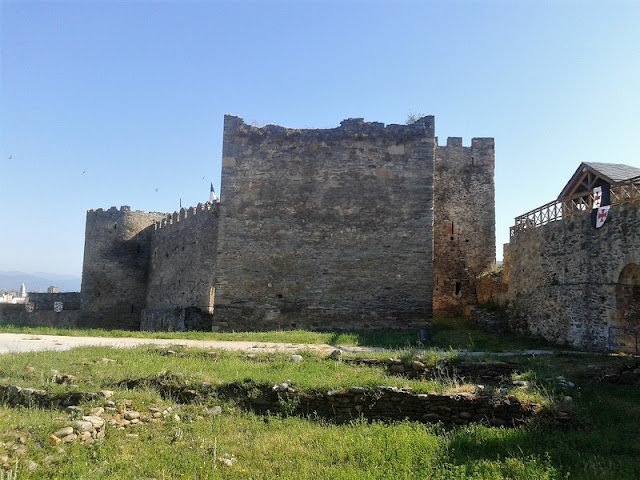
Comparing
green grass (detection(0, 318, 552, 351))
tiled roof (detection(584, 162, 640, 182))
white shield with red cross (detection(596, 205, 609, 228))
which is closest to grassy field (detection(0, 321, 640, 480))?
green grass (detection(0, 318, 552, 351))

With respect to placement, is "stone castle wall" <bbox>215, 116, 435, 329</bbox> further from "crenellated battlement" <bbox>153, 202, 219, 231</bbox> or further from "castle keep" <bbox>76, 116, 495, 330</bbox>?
"crenellated battlement" <bbox>153, 202, 219, 231</bbox>

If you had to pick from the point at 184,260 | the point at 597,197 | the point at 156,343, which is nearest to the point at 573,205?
the point at 597,197

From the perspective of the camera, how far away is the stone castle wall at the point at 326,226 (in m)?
20.0

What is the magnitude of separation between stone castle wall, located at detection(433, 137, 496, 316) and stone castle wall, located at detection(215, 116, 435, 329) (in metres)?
6.18

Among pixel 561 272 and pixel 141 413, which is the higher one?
pixel 561 272

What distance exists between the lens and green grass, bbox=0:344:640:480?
659 cm

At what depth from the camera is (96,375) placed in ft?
33.1

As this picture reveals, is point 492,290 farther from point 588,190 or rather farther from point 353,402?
point 353,402

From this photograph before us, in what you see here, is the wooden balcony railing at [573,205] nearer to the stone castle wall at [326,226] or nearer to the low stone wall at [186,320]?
the stone castle wall at [326,226]

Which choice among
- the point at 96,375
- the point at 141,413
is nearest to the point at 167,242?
the point at 96,375

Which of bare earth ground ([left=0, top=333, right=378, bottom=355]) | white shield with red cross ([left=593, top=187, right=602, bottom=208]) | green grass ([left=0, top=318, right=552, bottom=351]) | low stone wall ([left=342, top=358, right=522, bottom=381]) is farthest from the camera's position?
green grass ([left=0, top=318, right=552, bottom=351])

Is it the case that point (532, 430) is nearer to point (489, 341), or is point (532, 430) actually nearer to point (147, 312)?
point (489, 341)

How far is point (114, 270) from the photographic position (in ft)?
106

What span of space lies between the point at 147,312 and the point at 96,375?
20.0 meters
